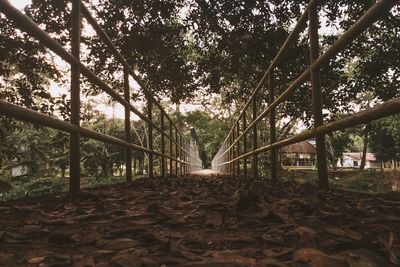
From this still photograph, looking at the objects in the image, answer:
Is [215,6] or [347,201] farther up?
[215,6]

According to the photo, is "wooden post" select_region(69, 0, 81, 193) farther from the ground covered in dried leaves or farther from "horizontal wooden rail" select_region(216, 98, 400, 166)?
"horizontal wooden rail" select_region(216, 98, 400, 166)

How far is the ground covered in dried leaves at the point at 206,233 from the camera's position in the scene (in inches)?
45.9

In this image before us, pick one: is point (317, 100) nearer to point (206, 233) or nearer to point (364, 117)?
point (364, 117)

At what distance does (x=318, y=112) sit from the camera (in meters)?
2.76

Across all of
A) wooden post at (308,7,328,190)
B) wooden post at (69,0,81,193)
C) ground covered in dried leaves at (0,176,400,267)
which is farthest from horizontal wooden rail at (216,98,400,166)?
wooden post at (69,0,81,193)

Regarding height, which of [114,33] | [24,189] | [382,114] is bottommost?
[24,189]

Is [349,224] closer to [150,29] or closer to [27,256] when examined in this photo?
[27,256]

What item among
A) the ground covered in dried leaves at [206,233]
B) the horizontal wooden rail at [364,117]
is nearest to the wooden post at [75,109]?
the ground covered in dried leaves at [206,233]

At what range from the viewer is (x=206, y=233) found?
1.59 m

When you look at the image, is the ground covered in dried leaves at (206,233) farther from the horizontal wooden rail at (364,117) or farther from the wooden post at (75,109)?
the horizontal wooden rail at (364,117)

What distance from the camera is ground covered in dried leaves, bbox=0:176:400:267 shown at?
1.17 metres

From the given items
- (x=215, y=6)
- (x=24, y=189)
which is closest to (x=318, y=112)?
(x=215, y=6)

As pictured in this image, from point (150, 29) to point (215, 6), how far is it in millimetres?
1138

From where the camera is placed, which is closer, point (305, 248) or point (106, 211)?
point (305, 248)
